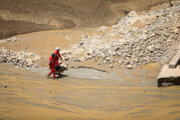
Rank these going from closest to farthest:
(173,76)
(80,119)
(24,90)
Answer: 1. (80,119)
2. (24,90)
3. (173,76)

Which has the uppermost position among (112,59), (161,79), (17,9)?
(17,9)

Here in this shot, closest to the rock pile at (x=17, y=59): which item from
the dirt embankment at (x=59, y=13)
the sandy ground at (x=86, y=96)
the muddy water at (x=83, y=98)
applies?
the sandy ground at (x=86, y=96)


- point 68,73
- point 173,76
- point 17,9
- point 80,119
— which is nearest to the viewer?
point 80,119

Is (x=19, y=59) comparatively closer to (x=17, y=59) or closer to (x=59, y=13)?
(x=17, y=59)

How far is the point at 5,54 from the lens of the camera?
25.2 feet

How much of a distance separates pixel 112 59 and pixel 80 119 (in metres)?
A: 4.53

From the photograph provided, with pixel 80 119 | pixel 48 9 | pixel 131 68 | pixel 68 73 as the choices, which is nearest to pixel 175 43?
pixel 131 68

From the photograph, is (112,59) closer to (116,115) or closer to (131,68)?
(131,68)

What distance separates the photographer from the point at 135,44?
25.3ft

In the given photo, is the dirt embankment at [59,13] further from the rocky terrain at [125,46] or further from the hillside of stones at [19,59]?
the hillside of stones at [19,59]

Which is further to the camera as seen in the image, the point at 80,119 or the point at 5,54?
the point at 5,54

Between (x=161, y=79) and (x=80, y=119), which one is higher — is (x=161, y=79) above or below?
above

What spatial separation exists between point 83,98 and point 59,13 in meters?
8.45

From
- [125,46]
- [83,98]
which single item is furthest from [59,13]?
[83,98]
